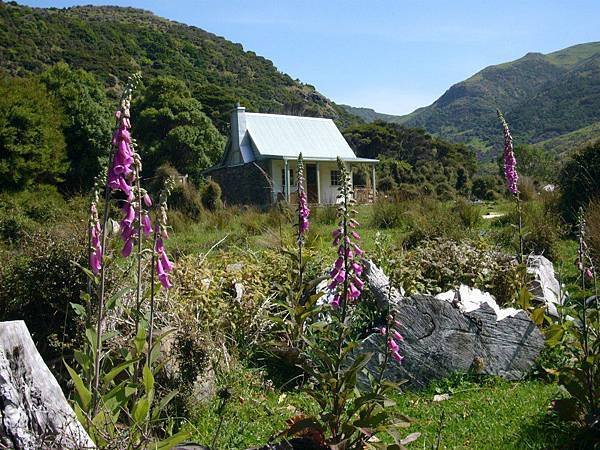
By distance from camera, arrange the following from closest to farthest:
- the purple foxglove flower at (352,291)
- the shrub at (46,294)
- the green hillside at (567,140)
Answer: the purple foxglove flower at (352,291)
the shrub at (46,294)
the green hillside at (567,140)

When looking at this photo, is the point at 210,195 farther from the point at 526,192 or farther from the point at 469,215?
the point at 526,192

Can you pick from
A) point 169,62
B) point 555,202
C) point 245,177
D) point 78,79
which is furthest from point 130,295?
point 169,62

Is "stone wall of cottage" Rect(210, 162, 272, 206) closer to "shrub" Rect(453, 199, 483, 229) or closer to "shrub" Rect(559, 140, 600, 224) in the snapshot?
"shrub" Rect(453, 199, 483, 229)

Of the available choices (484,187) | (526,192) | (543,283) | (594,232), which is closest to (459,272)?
(543,283)

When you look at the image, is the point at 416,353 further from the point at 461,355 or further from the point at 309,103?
the point at 309,103

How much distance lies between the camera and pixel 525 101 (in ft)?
410

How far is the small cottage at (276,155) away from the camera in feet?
89.1

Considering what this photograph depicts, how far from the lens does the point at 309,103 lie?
65.6 metres

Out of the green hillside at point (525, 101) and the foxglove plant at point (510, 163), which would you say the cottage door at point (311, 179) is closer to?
the foxglove plant at point (510, 163)

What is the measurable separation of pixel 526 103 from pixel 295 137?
347 ft

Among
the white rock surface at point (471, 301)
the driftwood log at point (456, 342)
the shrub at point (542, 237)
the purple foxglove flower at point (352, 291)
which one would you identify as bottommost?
the driftwood log at point (456, 342)

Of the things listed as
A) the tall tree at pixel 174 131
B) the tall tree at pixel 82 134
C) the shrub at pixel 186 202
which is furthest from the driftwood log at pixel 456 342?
the tall tree at pixel 174 131

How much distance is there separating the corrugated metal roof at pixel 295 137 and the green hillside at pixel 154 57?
17.0 m

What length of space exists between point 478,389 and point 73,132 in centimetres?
2593
